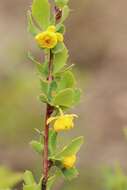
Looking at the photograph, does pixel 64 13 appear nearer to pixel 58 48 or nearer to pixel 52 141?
pixel 58 48

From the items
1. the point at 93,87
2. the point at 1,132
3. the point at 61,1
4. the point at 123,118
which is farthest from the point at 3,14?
the point at 61,1

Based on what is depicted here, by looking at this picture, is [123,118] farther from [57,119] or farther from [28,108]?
[57,119]

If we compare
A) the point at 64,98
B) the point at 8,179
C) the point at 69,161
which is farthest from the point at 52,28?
the point at 8,179

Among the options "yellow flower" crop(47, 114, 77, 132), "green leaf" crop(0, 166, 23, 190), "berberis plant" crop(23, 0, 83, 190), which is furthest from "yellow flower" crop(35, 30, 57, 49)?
"green leaf" crop(0, 166, 23, 190)

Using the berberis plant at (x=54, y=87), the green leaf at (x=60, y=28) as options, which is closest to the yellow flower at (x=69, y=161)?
the berberis plant at (x=54, y=87)

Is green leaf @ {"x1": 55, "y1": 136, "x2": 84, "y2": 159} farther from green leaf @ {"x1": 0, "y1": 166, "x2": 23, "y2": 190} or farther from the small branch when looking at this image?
green leaf @ {"x1": 0, "y1": 166, "x2": 23, "y2": 190}
